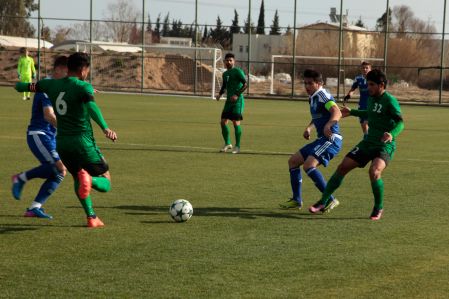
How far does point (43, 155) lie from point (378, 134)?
12.3ft

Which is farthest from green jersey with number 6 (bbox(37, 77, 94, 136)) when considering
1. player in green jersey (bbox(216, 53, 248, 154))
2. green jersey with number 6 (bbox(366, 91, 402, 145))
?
player in green jersey (bbox(216, 53, 248, 154))

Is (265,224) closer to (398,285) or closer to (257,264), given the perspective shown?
(257,264)

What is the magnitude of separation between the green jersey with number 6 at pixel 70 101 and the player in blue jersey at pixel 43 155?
521 mm

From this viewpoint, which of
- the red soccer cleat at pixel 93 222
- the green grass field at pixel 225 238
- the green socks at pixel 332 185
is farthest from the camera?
the green socks at pixel 332 185

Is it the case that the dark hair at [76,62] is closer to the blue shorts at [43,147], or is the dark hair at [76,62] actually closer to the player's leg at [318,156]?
the blue shorts at [43,147]

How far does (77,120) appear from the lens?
8.23 metres

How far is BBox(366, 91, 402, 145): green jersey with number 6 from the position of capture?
29.7 feet

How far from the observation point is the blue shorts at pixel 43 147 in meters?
9.05

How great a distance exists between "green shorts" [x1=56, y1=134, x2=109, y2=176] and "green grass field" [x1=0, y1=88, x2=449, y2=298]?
24.5 inches

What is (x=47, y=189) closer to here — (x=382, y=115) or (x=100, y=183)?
(x=100, y=183)

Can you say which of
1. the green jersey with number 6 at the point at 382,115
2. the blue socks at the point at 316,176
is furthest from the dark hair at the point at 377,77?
the blue socks at the point at 316,176

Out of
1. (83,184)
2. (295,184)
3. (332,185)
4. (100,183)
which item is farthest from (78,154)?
(332,185)

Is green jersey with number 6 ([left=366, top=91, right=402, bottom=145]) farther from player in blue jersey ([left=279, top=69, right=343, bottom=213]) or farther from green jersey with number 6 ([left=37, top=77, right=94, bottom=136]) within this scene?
green jersey with number 6 ([left=37, top=77, right=94, bottom=136])

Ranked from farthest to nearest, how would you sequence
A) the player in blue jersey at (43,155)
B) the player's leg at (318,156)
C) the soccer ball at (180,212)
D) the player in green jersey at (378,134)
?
the player's leg at (318,156), the player in green jersey at (378,134), the player in blue jersey at (43,155), the soccer ball at (180,212)
